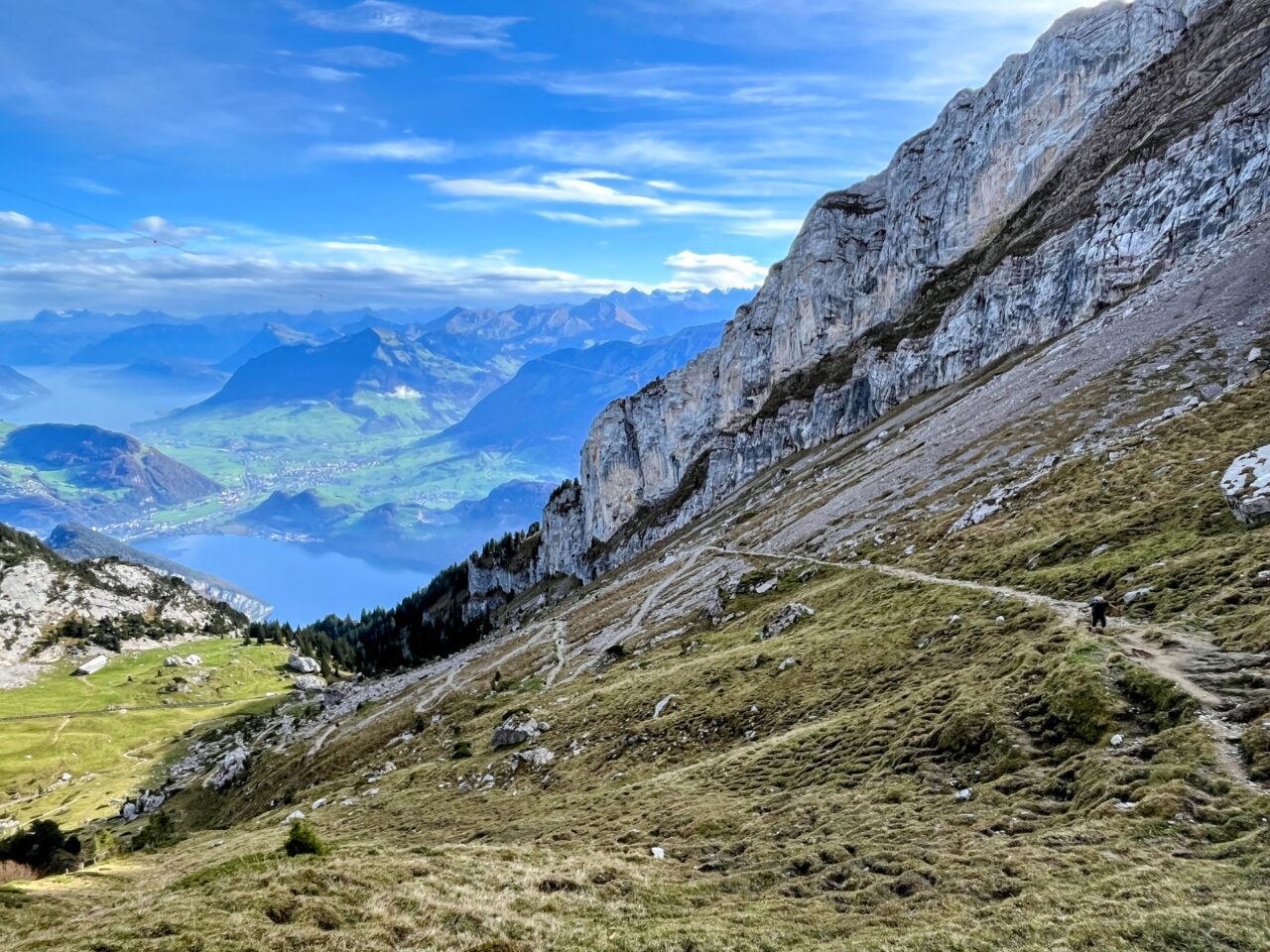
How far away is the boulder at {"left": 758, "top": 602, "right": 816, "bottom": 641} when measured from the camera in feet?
153

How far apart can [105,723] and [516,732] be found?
460 ft

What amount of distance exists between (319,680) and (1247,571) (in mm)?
190813

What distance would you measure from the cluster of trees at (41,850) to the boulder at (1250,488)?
65.3 m

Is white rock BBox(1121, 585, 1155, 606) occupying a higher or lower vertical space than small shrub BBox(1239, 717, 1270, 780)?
higher

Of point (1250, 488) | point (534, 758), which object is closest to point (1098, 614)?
point (1250, 488)

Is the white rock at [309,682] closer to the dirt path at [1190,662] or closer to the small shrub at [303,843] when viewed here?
the small shrub at [303,843]

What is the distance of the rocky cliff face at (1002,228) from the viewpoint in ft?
283

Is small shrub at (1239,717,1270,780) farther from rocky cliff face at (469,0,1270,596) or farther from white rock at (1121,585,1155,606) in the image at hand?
rocky cliff face at (469,0,1270,596)

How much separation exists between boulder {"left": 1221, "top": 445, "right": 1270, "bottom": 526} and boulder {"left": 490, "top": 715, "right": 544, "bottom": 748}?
135 feet

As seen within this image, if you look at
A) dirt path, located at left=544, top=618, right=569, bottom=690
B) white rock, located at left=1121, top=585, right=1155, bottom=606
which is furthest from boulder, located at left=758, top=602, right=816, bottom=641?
dirt path, located at left=544, top=618, right=569, bottom=690

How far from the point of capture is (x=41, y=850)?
40.5 m

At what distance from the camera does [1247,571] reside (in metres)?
25.6

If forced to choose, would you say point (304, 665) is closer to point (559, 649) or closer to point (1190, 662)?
point (559, 649)

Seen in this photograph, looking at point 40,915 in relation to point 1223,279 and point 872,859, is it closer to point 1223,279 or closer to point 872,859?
point 872,859
